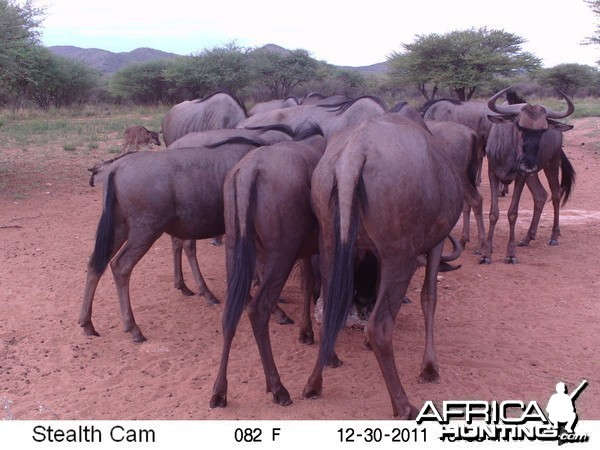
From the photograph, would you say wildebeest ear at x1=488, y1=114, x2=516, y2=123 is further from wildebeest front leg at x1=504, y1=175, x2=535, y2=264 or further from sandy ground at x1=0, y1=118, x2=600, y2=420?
sandy ground at x1=0, y1=118, x2=600, y2=420

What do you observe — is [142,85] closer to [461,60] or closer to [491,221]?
[461,60]

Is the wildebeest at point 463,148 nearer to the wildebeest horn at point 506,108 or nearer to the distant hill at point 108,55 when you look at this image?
the wildebeest horn at point 506,108

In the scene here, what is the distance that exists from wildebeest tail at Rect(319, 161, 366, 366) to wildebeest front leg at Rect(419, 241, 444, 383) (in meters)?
0.91

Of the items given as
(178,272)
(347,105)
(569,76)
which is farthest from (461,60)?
(178,272)

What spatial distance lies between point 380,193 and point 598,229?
6651 mm

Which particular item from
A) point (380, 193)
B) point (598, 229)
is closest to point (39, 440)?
point (380, 193)

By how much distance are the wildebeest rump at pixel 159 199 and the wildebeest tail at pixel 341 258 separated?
158 centimetres

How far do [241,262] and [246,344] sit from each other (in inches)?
54.9

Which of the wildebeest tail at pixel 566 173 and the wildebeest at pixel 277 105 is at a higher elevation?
the wildebeest at pixel 277 105

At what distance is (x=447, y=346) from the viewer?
4.98 meters

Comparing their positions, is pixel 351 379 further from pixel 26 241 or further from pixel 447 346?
pixel 26 241

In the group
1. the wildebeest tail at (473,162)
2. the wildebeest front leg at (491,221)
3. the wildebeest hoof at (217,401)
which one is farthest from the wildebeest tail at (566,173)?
the wildebeest hoof at (217,401)

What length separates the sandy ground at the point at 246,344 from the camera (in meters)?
4.05

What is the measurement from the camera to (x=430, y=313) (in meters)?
4.46
